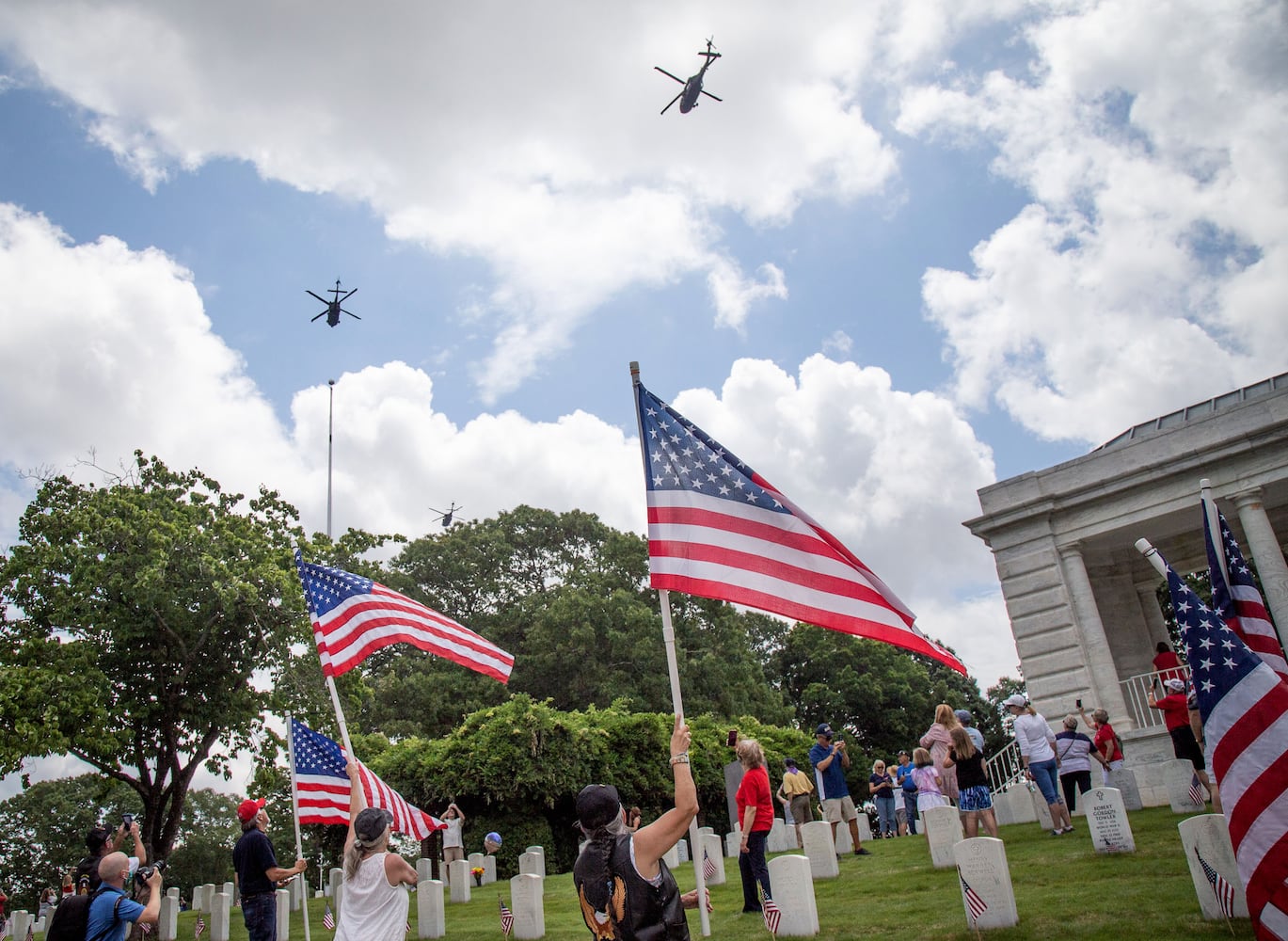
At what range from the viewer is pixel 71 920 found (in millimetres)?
6398

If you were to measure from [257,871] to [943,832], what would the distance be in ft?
26.5

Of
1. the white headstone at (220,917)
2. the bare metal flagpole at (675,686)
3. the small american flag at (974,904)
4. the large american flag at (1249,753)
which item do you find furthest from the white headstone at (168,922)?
the large american flag at (1249,753)

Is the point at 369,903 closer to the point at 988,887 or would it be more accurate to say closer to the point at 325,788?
the point at 988,887

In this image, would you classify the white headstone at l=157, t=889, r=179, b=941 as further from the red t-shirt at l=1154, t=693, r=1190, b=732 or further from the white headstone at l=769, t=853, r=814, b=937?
the red t-shirt at l=1154, t=693, r=1190, b=732

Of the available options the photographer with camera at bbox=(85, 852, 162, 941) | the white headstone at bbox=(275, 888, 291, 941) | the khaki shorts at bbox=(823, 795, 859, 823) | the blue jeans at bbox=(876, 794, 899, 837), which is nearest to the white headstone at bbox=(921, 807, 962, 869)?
the khaki shorts at bbox=(823, 795, 859, 823)

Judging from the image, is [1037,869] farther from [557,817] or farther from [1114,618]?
[557,817]

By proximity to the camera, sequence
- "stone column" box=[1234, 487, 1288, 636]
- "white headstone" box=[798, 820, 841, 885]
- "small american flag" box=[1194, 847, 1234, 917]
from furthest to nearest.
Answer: "stone column" box=[1234, 487, 1288, 636]
"white headstone" box=[798, 820, 841, 885]
"small american flag" box=[1194, 847, 1234, 917]

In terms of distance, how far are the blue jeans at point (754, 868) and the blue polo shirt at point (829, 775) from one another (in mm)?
4007

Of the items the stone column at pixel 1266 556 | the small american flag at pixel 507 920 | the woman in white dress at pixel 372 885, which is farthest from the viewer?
the stone column at pixel 1266 556

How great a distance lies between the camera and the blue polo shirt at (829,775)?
1418 centimetres

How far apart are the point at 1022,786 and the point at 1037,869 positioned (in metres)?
5.52

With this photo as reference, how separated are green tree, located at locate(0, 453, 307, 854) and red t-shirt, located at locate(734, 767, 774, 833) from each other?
15890 mm

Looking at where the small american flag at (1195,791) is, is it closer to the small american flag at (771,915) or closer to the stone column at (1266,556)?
the small american flag at (771,915)

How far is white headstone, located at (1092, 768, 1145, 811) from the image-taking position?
45.6ft
